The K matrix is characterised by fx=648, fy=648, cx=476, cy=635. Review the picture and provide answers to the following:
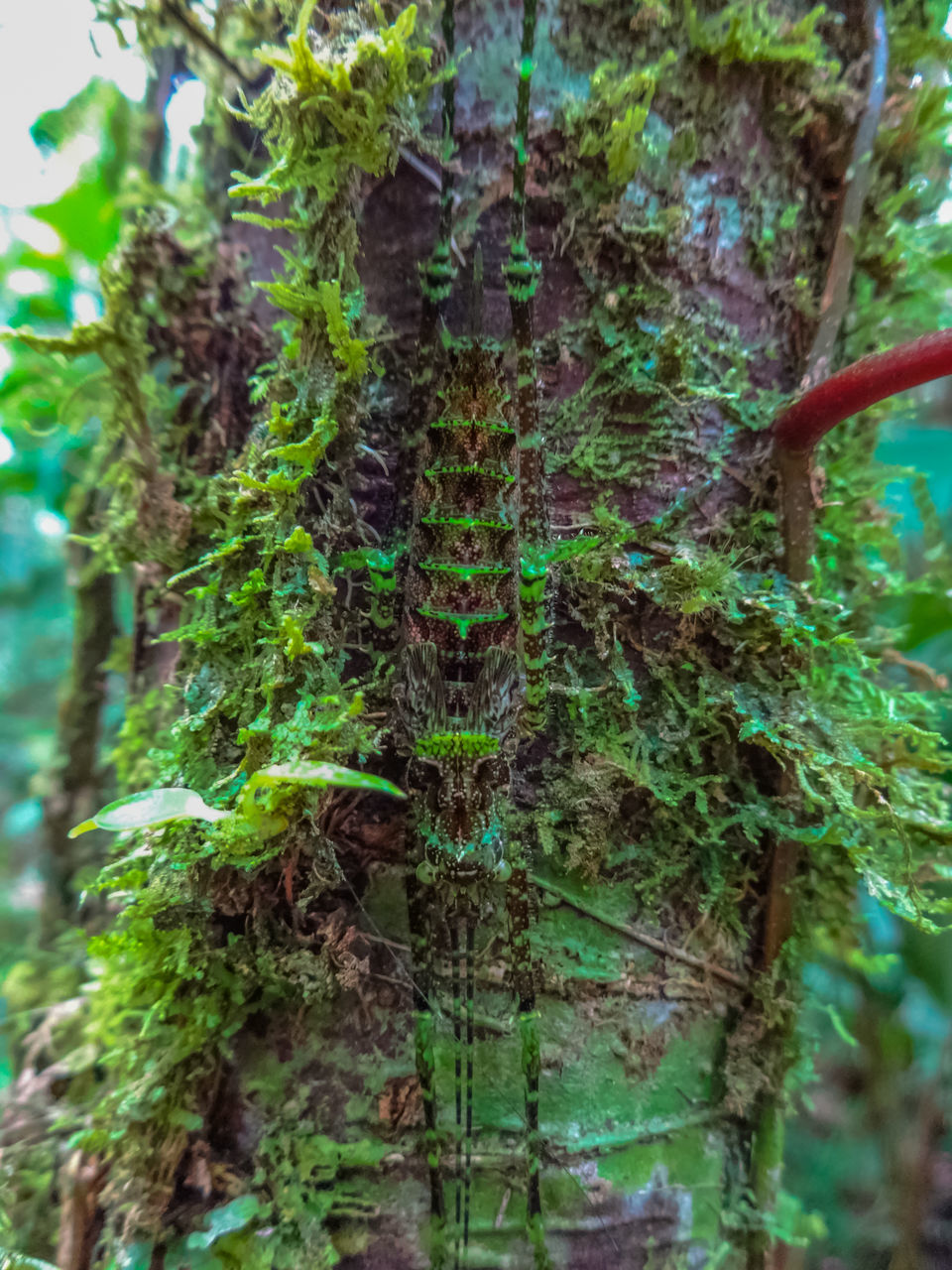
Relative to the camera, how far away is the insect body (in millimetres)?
1177

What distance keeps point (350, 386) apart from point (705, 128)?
981mm

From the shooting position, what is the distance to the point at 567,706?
4.33 feet

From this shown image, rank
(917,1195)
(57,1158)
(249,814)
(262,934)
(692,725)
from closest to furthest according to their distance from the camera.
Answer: (249,814)
(262,934)
(692,725)
(57,1158)
(917,1195)

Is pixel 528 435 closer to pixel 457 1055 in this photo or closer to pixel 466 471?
pixel 466 471

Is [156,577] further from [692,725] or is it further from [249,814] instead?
[692,725]

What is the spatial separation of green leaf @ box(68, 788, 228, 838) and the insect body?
15.2 inches

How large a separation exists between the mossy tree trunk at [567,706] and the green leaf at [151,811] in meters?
0.10

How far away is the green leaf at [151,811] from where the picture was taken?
38.4 inches

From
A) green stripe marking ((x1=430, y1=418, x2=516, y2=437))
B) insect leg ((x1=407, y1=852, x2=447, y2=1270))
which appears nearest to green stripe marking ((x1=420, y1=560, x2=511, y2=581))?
green stripe marking ((x1=430, y1=418, x2=516, y2=437))

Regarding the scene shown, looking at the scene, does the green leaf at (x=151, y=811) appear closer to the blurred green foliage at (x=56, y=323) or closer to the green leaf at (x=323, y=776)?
the green leaf at (x=323, y=776)

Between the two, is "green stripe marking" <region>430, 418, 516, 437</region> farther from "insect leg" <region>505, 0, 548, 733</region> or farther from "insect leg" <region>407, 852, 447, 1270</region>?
"insect leg" <region>407, 852, 447, 1270</region>

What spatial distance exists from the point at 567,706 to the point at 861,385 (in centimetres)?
83

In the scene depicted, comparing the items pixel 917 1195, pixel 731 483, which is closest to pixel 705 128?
pixel 731 483

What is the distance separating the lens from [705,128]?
142 cm
